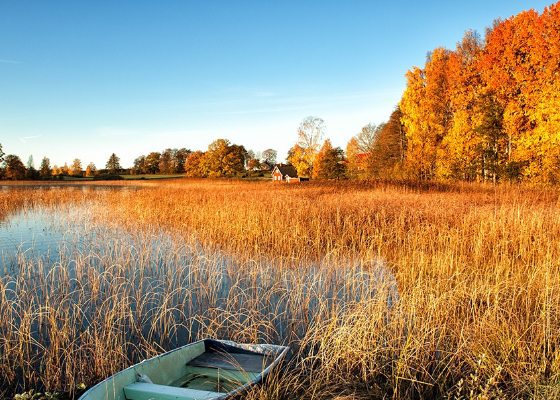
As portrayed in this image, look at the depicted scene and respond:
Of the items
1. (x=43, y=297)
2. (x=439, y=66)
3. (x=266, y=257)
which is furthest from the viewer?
(x=439, y=66)

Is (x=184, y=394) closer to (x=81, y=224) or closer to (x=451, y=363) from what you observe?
(x=451, y=363)

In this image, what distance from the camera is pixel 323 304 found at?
3.93 meters

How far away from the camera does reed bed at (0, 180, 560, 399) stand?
3.13m

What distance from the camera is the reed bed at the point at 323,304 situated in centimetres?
313

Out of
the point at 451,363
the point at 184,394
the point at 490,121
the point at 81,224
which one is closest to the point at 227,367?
the point at 184,394

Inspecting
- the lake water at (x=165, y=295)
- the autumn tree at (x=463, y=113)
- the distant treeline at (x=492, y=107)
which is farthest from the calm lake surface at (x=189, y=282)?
the autumn tree at (x=463, y=113)

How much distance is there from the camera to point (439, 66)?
76.0 ft

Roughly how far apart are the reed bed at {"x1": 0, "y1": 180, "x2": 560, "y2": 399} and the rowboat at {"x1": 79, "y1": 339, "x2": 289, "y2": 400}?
295mm

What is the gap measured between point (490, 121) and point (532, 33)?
4.65 meters

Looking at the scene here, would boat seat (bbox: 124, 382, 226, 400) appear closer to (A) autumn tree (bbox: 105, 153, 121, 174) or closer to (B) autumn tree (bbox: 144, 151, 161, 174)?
(B) autumn tree (bbox: 144, 151, 161, 174)

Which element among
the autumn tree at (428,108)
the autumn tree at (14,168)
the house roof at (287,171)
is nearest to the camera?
the autumn tree at (428,108)

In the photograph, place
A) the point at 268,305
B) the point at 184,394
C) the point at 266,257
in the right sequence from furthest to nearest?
the point at 266,257
the point at 268,305
the point at 184,394

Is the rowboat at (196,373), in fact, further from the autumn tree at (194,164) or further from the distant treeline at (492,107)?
the autumn tree at (194,164)

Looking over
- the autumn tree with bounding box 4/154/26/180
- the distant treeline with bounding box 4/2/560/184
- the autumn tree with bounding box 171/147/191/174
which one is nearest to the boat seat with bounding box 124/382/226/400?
the distant treeline with bounding box 4/2/560/184
